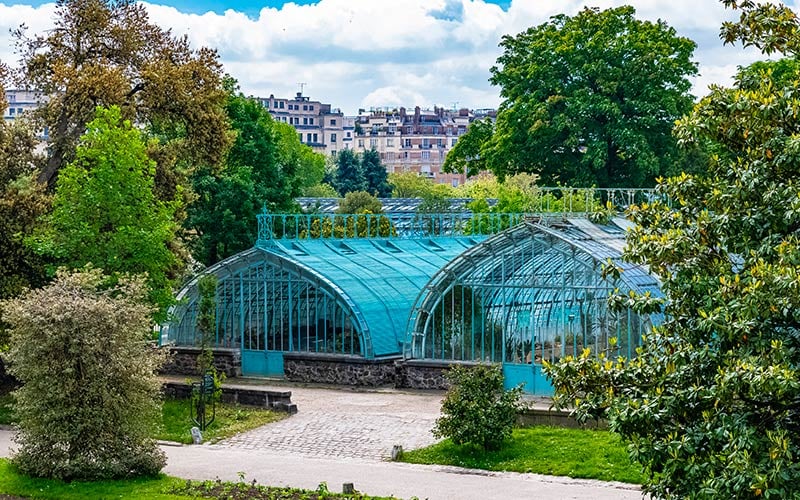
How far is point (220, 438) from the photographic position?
2852 centimetres

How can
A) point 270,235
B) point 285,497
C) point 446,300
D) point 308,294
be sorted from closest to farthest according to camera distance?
point 285,497, point 446,300, point 308,294, point 270,235

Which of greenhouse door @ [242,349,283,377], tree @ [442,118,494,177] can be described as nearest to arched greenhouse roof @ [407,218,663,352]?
greenhouse door @ [242,349,283,377]

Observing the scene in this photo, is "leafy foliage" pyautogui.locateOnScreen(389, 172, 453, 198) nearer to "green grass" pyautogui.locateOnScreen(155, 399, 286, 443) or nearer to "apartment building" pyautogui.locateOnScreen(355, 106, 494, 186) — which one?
"green grass" pyautogui.locateOnScreen(155, 399, 286, 443)

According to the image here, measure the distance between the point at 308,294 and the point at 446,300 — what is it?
188 inches

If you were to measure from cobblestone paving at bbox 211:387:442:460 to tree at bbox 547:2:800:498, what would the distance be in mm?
12215

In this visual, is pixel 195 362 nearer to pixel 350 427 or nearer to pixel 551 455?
pixel 350 427

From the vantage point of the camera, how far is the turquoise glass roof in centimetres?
3647

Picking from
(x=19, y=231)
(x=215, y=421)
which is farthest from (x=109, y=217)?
(x=215, y=421)

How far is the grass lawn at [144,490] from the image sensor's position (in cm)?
2136

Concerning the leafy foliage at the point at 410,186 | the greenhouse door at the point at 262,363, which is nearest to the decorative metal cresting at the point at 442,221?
the greenhouse door at the point at 262,363

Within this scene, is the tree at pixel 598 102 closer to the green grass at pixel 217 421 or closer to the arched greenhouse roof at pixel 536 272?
the arched greenhouse roof at pixel 536 272

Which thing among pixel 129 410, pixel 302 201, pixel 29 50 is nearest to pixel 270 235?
pixel 29 50

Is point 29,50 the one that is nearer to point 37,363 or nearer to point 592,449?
point 37,363

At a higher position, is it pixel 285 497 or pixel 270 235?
pixel 270 235
